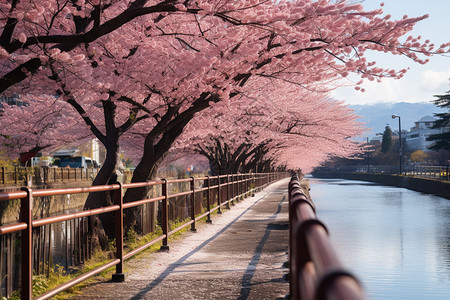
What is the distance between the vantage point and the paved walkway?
21.1 ft

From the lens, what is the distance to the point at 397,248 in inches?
659

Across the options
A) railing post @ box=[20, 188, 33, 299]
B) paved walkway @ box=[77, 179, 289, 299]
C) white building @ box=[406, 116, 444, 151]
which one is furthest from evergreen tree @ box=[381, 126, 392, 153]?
railing post @ box=[20, 188, 33, 299]

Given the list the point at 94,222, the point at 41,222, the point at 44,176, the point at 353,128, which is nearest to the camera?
the point at 41,222

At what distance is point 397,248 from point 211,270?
10.5m

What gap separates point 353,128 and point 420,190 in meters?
18.9

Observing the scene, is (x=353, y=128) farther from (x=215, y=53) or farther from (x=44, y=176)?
(x=215, y=53)

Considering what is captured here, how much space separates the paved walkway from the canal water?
1.32m

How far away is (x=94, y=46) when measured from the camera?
1061cm

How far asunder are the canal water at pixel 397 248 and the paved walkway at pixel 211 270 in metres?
1.32

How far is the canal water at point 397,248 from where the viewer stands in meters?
11.6

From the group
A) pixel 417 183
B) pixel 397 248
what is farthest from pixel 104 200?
pixel 417 183

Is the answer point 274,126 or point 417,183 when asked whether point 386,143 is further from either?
point 274,126

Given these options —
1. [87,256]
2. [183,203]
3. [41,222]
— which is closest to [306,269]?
[41,222]

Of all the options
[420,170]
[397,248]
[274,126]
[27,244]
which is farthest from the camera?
[420,170]
